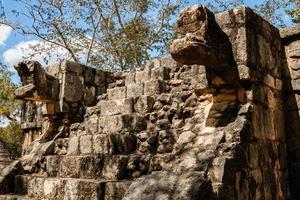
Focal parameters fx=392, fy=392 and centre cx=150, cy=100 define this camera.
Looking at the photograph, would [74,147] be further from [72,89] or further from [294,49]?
[294,49]

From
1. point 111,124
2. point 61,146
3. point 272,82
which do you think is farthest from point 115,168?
point 272,82

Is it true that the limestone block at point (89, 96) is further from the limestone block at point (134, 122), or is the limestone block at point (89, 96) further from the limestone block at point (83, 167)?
the limestone block at point (83, 167)

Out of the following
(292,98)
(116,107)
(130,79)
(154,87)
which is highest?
(130,79)

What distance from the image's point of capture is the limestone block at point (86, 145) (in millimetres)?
4859

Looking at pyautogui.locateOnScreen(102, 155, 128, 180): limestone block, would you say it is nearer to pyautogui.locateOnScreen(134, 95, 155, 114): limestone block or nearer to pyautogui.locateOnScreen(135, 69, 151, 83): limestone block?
pyautogui.locateOnScreen(134, 95, 155, 114): limestone block

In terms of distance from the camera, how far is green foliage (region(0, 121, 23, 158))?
21.1 metres

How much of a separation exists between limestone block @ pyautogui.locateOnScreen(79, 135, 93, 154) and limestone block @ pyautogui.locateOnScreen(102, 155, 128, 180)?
54 cm

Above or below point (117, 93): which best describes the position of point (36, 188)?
below

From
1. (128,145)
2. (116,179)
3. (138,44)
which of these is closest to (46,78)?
(128,145)

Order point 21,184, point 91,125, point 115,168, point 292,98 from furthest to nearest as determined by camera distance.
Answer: point 91,125, point 21,184, point 292,98, point 115,168

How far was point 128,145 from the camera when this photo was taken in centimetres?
468

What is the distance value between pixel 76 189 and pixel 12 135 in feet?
61.6

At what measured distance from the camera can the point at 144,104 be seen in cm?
525

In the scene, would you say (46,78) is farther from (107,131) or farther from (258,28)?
(258,28)
